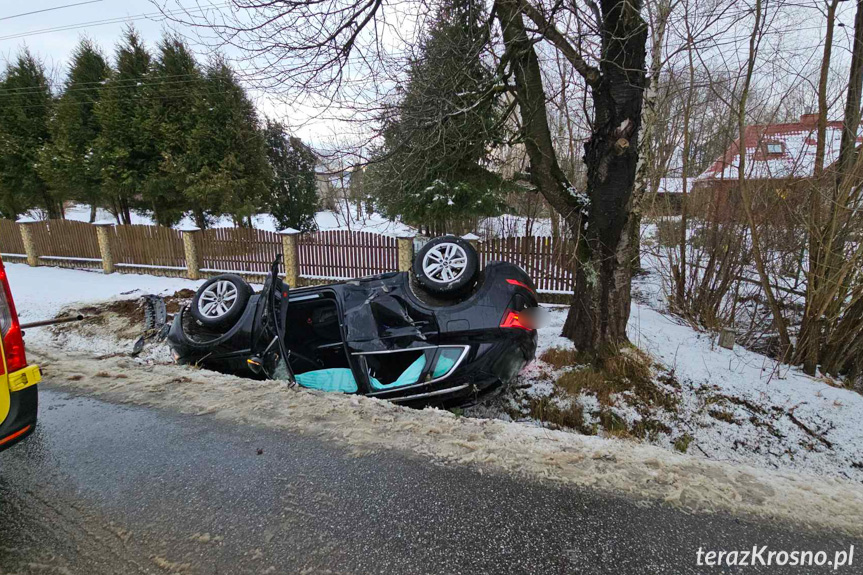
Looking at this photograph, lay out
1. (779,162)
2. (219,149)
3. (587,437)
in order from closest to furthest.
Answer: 1. (587,437)
2. (779,162)
3. (219,149)

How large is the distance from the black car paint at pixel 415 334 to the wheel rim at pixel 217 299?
256 millimetres

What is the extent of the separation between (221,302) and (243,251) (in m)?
7.71

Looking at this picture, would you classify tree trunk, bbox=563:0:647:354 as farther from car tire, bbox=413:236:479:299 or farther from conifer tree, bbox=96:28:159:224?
conifer tree, bbox=96:28:159:224

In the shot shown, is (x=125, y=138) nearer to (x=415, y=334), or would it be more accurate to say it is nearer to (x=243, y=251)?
(x=243, y=251)

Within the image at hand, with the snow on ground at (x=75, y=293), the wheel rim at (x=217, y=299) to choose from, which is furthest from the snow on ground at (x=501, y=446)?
the snow on ground at (x=75, y=293)

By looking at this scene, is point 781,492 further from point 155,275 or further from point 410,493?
point 155,275

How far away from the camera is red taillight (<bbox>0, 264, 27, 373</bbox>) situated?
81.1 inches

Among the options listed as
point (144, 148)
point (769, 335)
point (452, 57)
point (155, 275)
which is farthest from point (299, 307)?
point (144, 148)

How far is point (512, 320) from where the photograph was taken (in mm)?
3424

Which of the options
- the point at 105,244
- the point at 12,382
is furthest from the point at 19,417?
the point at 105,244

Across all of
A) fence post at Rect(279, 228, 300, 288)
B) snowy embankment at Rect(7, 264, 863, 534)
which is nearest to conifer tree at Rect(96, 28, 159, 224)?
fence post at Rect(279, 228, 300, 288)

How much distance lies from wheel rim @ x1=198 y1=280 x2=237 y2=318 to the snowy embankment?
2.06 feet

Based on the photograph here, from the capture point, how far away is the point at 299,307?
437cm

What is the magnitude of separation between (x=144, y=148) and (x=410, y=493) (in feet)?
→ 57.0
